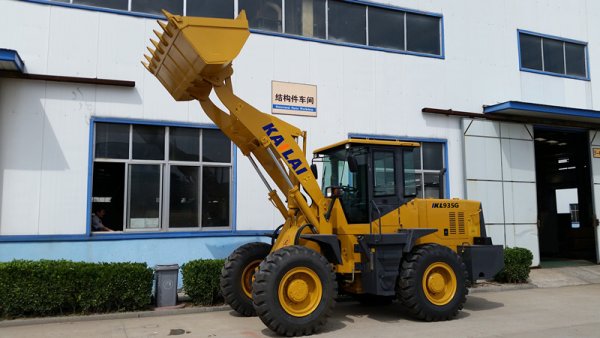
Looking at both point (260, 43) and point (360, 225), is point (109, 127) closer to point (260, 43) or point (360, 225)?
point (260, 43)

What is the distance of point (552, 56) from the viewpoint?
602 inches

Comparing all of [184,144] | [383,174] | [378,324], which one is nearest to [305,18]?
[184,144]

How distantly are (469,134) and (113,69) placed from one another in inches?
363

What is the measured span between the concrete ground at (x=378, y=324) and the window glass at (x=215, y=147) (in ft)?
12.0

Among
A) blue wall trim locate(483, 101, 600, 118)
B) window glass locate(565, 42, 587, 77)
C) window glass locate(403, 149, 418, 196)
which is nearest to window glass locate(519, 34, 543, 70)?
window glass locate(565, 42, 587, 77)

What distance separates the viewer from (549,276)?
1284 cm

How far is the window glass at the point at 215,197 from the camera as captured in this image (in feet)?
35.7

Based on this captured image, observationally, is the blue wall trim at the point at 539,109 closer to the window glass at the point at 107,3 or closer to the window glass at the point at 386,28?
the window glass at the point at 386,28

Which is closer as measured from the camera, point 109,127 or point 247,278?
point 247,278

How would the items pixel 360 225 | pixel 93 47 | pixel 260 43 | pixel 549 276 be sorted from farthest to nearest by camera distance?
pixel 549 276, pixel 260 43, pixel 93 47, pixel 360 225

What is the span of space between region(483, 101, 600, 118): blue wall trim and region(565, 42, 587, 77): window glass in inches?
73.1

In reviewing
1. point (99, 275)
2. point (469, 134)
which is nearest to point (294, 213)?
point (99, 275)

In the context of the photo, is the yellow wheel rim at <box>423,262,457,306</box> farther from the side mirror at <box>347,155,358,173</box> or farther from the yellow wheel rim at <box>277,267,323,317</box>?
the side mirror at <box>347,155,358,173</box>

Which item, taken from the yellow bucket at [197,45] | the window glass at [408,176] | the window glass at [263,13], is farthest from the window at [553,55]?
the yellow bucket at [197,45]
